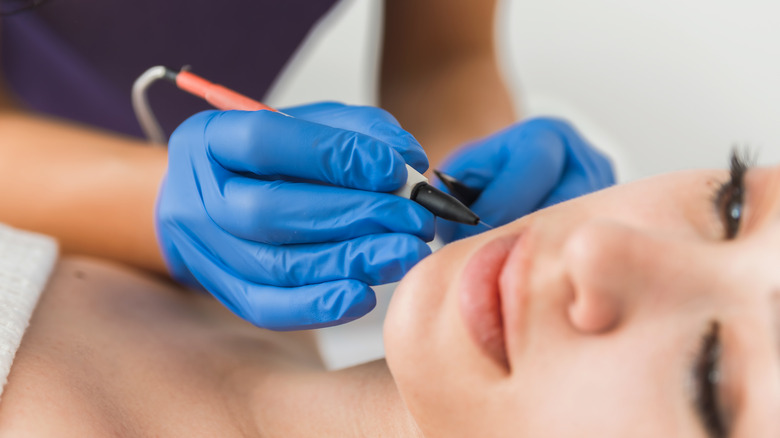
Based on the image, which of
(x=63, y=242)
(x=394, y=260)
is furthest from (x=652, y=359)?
(x=63, y=242)

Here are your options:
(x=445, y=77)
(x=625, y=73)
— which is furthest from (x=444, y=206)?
(x=625, y=73)

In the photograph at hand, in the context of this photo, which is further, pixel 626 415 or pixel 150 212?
pixel 150 212

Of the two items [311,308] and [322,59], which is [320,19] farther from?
[311,308]

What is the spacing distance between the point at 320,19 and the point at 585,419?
1.03 meters

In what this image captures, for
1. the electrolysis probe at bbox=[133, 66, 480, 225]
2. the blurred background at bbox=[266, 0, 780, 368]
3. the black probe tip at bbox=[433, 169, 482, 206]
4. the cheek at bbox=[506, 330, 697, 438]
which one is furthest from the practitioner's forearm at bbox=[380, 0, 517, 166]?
the cheek at bbox=[506, 330, 697, 438]

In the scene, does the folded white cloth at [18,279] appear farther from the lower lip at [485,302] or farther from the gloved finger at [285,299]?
the lower lip at [485,302]

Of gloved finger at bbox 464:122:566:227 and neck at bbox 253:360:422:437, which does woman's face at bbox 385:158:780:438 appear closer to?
neck at bbox 253:360:422:437

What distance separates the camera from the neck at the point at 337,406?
2.70 feet

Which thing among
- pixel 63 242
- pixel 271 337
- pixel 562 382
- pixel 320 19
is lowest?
pixel 271 337

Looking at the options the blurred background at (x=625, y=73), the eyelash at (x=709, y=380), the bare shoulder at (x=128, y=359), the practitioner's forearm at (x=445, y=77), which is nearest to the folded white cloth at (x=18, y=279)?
the bare shoulder at (x=128, y=359)

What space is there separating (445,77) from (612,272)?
1.02m

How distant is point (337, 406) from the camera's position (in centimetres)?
86

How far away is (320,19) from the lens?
1359mm

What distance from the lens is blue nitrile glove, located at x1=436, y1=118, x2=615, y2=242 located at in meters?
0.99
